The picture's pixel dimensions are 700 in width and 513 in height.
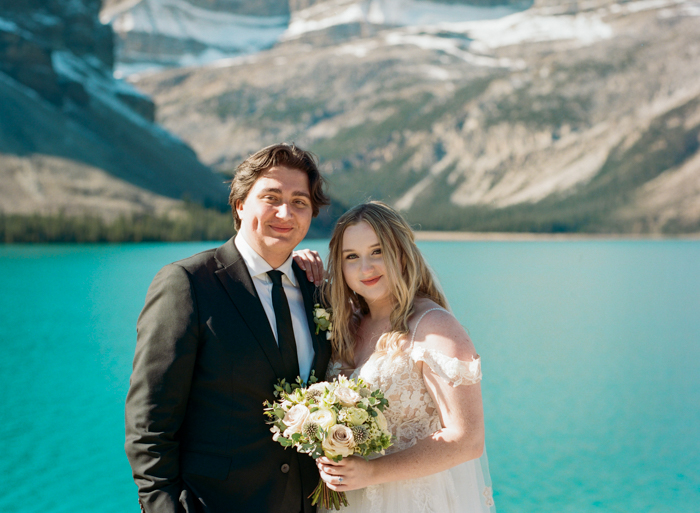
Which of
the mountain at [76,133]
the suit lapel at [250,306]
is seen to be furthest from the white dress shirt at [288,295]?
the mountain at [76,133]

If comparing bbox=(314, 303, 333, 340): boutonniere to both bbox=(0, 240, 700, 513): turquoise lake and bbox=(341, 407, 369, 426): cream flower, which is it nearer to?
bbox=(341, 407, 369, 426): cream flower

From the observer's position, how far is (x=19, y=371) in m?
18.7

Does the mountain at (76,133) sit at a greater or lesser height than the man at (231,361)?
greater

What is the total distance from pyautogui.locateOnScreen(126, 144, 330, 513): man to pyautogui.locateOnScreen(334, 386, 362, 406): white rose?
428mm

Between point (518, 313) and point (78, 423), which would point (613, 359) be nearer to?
point (518, 313)

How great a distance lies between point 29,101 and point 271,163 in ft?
407

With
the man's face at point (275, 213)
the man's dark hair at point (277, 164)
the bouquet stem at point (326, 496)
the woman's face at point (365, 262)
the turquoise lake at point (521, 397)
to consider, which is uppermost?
the man's dark hair at point (277, 164)

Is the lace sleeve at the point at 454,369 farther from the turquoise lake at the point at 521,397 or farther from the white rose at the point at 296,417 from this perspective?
the turquoise lake at the point at 521,397

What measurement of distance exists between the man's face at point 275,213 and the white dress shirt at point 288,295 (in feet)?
0.20

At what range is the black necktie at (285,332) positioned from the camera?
12.7ft

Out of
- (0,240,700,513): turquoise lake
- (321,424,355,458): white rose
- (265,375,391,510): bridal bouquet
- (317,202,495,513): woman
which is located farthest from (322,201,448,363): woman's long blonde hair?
(0,240,700,513): turquoise lake

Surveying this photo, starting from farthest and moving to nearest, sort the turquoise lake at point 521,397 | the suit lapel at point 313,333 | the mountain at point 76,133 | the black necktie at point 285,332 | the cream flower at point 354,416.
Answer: the mountain at point 76,133 → the turquoise lake at point 521,397 → the suit lapel at point 313,333 → the black necktie at point 285,332 → the cream flower at point 354,416

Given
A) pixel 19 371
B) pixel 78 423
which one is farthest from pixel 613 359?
pixel 19 371

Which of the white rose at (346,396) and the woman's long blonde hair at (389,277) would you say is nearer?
the white rose at (346,396)
